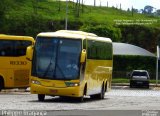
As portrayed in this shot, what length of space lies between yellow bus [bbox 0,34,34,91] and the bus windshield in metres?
7.18

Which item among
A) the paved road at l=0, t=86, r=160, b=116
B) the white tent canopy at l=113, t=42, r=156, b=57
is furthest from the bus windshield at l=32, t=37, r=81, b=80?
the white tent canopy at l=113, t=42, r=156, b=57

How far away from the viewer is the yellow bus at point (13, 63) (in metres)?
35.8

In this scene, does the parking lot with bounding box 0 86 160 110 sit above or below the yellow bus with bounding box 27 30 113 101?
below

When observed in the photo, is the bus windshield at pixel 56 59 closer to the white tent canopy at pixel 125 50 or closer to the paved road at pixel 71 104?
the paved road at pixel 71 104

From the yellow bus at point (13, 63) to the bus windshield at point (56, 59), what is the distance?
23.6 ft

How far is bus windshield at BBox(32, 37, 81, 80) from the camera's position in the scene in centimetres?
2861

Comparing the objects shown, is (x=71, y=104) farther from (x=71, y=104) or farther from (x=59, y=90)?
(x=59, y=90)

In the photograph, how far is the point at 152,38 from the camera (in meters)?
96.2

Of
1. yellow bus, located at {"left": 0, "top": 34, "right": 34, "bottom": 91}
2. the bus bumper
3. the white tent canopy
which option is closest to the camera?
the bus bumper

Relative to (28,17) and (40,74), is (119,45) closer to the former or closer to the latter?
(28,17)

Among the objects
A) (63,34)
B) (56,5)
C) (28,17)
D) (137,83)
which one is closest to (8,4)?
(28,17)

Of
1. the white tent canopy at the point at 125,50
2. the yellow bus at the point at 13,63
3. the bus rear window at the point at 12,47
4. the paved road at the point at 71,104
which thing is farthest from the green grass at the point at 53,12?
the paved road at the point at 71,104

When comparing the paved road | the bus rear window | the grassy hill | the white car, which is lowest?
the white car

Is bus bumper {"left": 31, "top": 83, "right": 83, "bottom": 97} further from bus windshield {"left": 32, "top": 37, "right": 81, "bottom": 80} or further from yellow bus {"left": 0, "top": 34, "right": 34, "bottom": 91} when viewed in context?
yellow bus {"left": 0, "top": 34, "right": 34, "bottom": 91}
